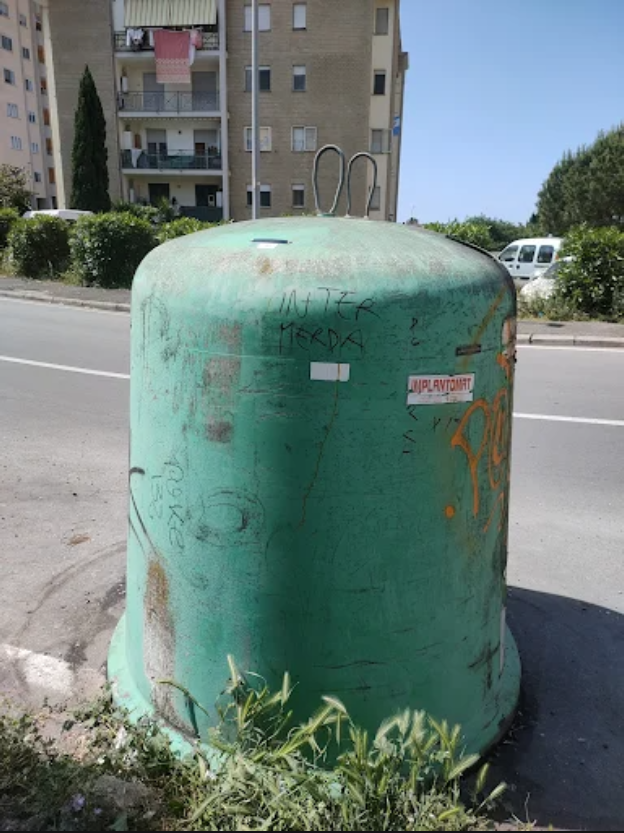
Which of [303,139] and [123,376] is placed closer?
[123,376]

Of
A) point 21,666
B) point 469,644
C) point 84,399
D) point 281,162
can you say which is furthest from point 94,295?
point 281,162

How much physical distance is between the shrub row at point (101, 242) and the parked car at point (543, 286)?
7964 mm

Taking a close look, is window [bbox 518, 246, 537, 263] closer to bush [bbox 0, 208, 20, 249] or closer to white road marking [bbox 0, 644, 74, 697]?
bush [bbox 0, 208, 20, 249]

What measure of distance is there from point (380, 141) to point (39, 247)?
943 inches

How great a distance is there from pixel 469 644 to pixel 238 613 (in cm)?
80

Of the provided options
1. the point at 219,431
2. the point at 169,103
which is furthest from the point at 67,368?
the point at 169,103

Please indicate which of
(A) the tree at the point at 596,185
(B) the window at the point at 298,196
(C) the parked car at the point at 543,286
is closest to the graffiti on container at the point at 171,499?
(C) the parked car at the point at 543,286

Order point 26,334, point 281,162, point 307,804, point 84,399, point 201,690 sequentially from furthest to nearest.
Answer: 1. point 281,162
2. point 26,334
3. point 84,399
4. point 201,690
5. point 307,804

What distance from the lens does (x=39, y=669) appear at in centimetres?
308

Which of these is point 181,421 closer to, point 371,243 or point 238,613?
point 238,613

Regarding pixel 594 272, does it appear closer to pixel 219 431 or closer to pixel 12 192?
pixel 219 431

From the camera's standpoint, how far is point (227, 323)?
2.08 m

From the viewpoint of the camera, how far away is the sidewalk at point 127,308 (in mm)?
12234

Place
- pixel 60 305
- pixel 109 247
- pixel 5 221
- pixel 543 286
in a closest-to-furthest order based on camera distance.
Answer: pixel 543 286, pixel 60 305, pixel 109 247, pixel 5 221
